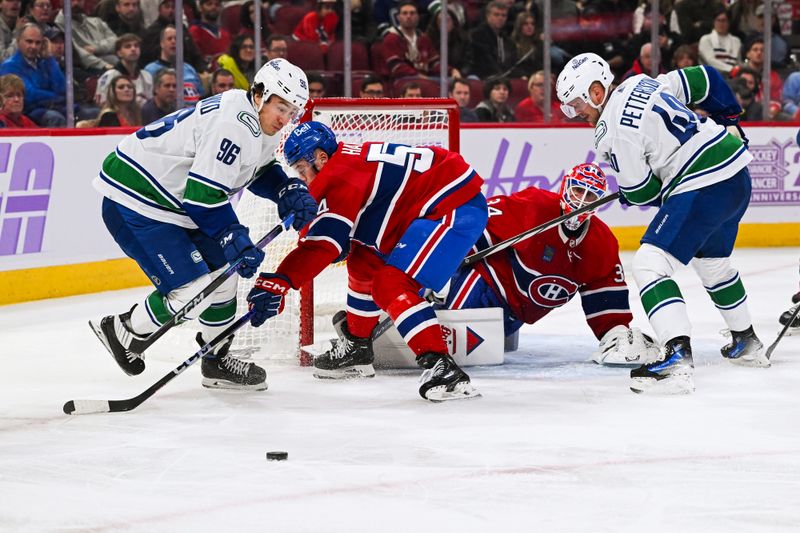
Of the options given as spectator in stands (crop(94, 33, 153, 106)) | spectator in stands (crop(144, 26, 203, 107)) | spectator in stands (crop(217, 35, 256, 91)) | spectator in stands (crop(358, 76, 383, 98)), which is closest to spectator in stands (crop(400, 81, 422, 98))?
spectator in stands (crop(358, 76, 383, 98))

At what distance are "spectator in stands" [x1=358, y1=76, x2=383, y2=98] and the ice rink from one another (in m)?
3.13

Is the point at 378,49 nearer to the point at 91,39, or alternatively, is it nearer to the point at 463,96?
the point at 463,96

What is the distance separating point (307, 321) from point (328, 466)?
1.48 m

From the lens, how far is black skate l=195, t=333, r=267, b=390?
3830 millimetres

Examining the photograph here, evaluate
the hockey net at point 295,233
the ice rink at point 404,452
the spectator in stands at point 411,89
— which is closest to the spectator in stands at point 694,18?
the spectator in stands at point 411,89

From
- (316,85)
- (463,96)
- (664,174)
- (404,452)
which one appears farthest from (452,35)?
(404,452)

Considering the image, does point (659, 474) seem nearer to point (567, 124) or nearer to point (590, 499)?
point (590, 499)

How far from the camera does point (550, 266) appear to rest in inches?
165

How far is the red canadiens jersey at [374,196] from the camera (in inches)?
145

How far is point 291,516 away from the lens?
2.51m

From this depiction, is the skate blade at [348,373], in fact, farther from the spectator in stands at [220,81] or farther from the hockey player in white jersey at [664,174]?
the spectator in stands at [220,81]

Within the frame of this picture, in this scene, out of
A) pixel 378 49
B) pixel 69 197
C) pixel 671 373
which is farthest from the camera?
pixel 378 49

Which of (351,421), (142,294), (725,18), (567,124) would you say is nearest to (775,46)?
(725,18)

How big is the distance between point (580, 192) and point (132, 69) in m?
3.17
